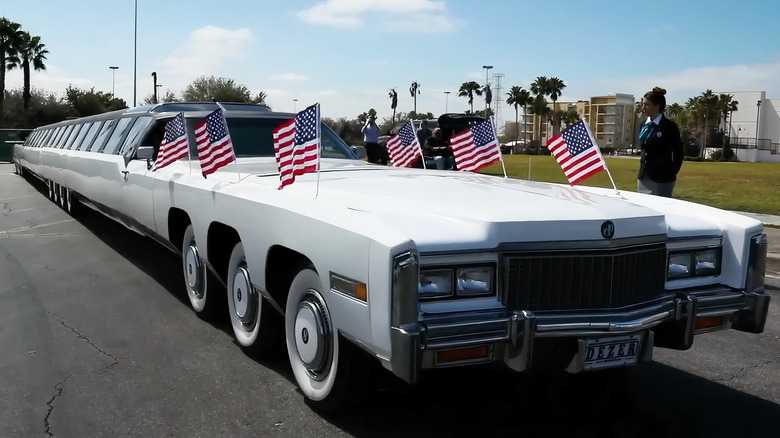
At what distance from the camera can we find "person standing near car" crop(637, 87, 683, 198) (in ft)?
24.2

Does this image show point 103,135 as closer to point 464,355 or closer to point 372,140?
point 464,355

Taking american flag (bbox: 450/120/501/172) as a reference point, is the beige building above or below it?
above

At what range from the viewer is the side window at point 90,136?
35.4ft

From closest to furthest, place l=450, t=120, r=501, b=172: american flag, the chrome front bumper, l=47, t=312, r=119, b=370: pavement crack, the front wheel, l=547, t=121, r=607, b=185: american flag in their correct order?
the chrome front bumper → the front wheel → l=47, t=312, r=119, b=370: pavement crack → l=547, t=121, r=607, b=185: american flag → l=450, t=120, r=501, b=172: american flag

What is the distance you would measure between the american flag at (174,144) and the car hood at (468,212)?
85.0 inches

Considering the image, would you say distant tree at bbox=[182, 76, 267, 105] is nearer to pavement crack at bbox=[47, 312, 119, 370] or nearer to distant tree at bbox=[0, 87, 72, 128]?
distant tree at bbox=[0, 87, 72, 128]

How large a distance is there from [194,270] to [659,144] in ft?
15.5

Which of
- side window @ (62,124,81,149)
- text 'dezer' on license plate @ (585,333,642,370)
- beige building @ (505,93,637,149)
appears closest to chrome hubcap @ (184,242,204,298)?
text 'dezer' on license plate @ (585,333,642,370)

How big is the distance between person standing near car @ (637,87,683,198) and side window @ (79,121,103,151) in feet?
24.8

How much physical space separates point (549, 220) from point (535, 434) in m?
1.10

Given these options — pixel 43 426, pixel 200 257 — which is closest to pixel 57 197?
pixel 200 257

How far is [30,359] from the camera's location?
15.6ft

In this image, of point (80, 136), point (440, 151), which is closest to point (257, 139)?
point (80, 136)

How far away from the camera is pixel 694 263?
3898 mm
